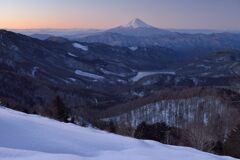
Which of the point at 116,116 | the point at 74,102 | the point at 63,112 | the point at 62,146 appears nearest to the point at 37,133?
the point at 62,146

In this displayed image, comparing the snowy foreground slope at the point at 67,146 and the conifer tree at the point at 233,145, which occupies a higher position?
the snowy foreground slope at the point at 67,146

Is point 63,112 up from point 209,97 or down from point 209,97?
up

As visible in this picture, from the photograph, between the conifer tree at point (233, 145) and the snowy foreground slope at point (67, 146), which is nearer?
the snowy foreground slope at point (67, 146)

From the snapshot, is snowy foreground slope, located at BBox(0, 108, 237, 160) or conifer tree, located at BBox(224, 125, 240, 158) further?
conifer tree, located at BBox(224, 125, 240, 158)

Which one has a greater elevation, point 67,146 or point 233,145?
point 67,146

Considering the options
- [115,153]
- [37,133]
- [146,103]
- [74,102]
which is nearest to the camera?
[115,153]

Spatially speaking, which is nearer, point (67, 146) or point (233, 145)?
point (67, 146)

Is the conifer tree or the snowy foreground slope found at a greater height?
the snowy foreground slope

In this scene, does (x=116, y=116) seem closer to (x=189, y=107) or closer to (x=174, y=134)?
(x=189, y=107)
